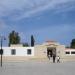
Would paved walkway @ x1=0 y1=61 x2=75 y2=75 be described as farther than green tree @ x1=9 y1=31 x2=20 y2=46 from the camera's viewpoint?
No

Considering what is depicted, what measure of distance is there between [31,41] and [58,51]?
2140 cm

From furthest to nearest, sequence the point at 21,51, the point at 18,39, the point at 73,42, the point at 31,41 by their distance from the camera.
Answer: the point at 73,42
the point at 18,39
the point at 31,41
the point at 21,51

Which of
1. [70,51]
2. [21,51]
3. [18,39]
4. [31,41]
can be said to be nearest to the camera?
[21,51]

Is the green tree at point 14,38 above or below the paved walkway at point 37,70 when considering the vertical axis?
above

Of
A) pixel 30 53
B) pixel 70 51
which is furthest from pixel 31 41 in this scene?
pixel 30 53

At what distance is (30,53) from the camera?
77.0m

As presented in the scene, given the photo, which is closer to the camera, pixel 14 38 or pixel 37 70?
pixel 37 70

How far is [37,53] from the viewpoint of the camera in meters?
77.6

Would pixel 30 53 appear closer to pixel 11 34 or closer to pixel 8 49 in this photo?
pixel 8 49

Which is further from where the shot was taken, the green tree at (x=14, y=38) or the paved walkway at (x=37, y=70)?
the green tree at (x=14, y=38)

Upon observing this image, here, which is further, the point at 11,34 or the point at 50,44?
the point at 11,34

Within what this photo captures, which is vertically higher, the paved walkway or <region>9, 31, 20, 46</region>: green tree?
<region>9, 31, 20, 46</region>: green tree

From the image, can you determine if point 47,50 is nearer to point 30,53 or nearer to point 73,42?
point 30,53

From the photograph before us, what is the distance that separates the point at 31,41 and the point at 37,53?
823 inches
